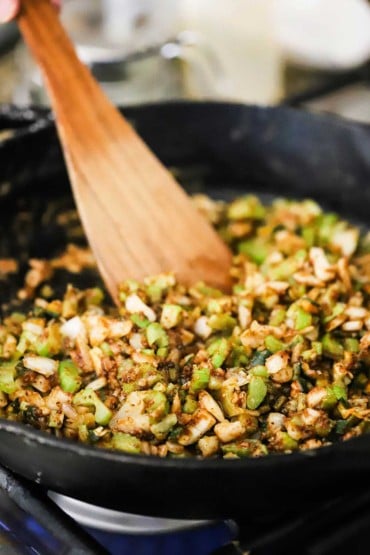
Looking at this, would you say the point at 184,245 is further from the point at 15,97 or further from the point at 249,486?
the point at 15,97

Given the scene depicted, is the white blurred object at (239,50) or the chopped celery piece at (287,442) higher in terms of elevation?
the white blurred object at (239,50)

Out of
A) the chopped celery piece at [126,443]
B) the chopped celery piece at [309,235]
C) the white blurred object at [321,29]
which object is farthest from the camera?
the white blurred object at [321,29]

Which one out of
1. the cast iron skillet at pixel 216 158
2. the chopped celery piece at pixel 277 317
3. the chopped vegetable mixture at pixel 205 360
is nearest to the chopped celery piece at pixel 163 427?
the chopped vegetable mixture at pixel 205 360

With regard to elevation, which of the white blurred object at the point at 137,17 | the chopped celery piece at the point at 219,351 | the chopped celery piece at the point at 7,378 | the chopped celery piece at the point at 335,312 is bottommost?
the chopped celery piece at the point at 335,312

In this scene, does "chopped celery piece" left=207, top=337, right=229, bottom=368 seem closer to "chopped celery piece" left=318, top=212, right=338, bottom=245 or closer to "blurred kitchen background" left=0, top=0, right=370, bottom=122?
"chopped celery piece" left=318, top=212, right=338, bottom=245

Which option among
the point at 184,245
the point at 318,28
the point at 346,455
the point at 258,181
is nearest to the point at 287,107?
the point at 258,181

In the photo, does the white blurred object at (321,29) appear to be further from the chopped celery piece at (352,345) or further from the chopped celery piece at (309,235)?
the chopped celery piece at (352,345)

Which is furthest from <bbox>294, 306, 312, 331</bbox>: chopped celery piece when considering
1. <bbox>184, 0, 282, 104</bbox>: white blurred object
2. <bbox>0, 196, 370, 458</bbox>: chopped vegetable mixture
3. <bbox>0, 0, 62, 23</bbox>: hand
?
<bbox>184, 0, 282, 104</bbox>: white blurred object
